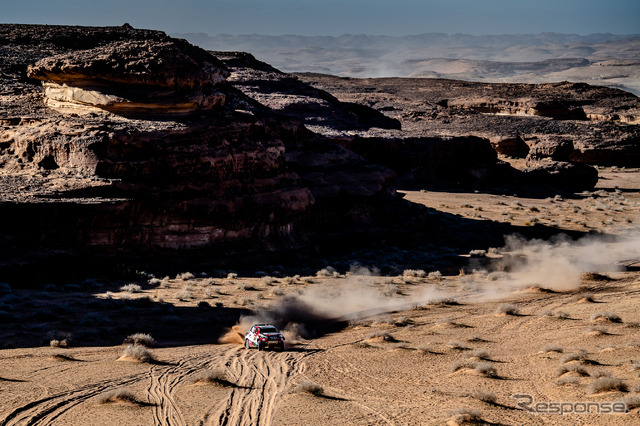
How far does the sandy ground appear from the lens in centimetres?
1302

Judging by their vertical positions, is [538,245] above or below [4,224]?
below

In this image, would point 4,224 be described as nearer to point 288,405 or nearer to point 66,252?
point 66,252

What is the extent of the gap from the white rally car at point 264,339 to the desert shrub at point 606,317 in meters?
8.53

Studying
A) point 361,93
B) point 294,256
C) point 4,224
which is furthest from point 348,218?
point 361,93

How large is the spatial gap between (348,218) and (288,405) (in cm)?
2031

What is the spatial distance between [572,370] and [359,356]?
5103mm

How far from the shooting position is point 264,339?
18.1 m

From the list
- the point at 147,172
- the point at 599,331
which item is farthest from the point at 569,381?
the point at 147,172

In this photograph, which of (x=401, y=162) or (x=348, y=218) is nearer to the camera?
(x=348, y=218)

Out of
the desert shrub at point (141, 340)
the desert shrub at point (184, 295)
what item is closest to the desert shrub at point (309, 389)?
the desert shrub at point (141, 340)

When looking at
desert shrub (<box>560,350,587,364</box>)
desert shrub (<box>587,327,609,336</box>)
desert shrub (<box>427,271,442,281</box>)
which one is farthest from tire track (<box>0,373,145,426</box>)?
desert shrub (<box>427,271,442,281</box>)

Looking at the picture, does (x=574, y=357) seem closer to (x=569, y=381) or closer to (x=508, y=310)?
(x=569, y=381)

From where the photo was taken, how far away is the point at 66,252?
24.2 meters

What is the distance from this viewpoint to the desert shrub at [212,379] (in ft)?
48.6
